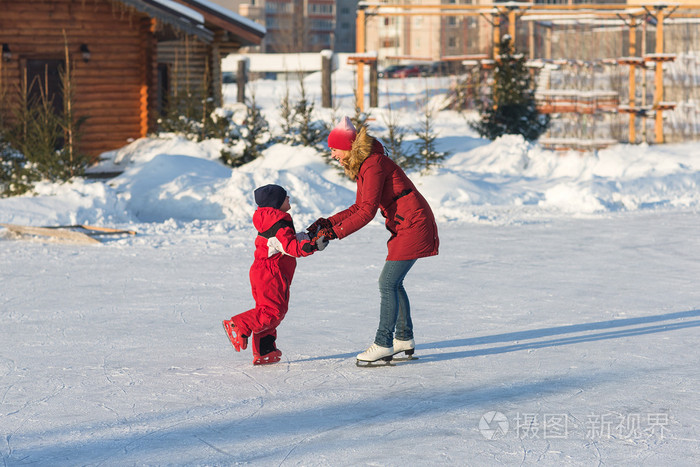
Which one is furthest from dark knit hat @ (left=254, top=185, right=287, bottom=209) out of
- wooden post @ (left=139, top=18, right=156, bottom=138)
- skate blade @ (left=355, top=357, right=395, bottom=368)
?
wooden post @ (left=139, top=18, right=156, bottom=138)

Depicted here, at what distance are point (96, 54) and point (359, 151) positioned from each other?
14.0 meters

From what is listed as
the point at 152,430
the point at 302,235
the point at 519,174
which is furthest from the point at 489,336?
the point at 519,174

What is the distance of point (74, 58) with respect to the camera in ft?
57.5

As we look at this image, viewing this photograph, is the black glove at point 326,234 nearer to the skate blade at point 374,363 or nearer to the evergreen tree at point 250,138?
the skate blade at point 374,363

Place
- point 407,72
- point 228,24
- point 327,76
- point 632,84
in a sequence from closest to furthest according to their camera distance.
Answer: point 228,24 → point 632,84 → point 327,76 → point 407,72

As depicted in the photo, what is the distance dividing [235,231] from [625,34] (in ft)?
101

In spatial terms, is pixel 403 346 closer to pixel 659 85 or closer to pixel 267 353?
pixel 267 353

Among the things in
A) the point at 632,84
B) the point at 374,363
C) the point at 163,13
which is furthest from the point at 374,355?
the point at 632,84

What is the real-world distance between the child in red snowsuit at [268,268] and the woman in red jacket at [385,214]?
21 cm

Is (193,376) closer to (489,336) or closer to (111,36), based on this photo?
(489,336)

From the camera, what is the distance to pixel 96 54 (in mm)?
17703

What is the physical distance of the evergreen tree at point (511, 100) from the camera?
19234 mm

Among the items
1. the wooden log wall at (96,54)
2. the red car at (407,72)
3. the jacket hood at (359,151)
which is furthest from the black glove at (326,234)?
the red car at (407,72)

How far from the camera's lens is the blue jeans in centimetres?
517
